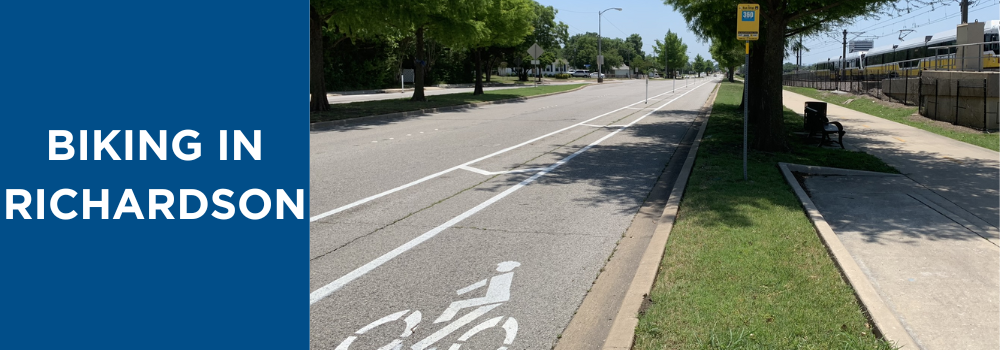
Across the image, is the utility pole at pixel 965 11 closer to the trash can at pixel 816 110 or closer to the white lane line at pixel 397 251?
the trash can at pixel 816 110

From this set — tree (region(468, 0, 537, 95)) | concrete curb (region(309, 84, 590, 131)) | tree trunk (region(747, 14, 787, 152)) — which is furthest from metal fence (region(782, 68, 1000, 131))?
tree (region(468, 0, 537, 95))

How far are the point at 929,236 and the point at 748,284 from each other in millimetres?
2798

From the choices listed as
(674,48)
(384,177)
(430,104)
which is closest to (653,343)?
(384,177)

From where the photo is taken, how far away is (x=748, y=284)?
5.15 m

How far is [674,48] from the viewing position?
396 feet

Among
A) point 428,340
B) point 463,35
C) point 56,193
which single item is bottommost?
point 428,340

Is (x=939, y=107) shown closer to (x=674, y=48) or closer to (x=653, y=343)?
(x=653, y=343)

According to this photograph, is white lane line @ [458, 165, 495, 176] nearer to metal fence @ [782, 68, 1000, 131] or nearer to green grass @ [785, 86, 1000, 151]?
green grass @ [785, 86, 1000, 151]

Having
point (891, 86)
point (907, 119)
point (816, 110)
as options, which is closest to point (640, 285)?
point (816, 110)

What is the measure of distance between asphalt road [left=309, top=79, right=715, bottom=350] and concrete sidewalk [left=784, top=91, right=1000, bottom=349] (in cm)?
207

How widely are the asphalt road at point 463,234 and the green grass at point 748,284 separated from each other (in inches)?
25.3

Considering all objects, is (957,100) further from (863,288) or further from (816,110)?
(863,288)

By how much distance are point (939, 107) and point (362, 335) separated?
66.9ft

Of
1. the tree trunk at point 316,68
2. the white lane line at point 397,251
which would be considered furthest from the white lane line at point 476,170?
the tree trunk at point 316,68
